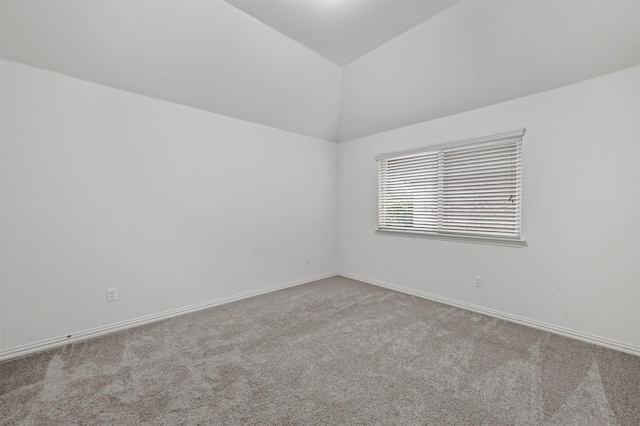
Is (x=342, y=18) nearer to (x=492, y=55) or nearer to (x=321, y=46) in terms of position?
(x=321, y=46)

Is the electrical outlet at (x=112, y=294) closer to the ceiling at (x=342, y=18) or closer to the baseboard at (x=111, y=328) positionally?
the baseboard at (x=111, y=328)

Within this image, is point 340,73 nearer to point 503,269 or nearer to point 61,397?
point 503,269

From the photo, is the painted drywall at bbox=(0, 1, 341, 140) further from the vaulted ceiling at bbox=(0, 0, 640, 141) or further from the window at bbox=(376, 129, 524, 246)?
the window at bbox=(376, 129, 524, 246)

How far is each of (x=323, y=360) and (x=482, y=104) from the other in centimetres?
300

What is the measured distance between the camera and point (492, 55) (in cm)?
247

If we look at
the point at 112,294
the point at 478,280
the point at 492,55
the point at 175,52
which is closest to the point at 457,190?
the point at 478,280

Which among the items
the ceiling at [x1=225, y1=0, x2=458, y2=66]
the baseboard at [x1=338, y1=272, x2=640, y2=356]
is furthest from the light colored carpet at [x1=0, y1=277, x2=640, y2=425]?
the ceiling at [x1=225, y1=0, x2=458, y2=66]

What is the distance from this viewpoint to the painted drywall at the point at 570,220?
2.18m

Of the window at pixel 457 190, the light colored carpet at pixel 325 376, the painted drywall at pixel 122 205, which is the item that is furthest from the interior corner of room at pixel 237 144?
the light colored carpet at pixel 325 376

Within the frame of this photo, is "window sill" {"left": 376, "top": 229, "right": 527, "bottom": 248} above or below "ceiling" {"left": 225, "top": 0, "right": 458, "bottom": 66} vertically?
below

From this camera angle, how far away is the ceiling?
2281mm

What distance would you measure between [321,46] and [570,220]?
2.94 meters

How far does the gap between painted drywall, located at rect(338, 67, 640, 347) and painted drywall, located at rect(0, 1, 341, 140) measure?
2000 millimetres

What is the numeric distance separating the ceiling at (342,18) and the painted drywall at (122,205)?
124cm
